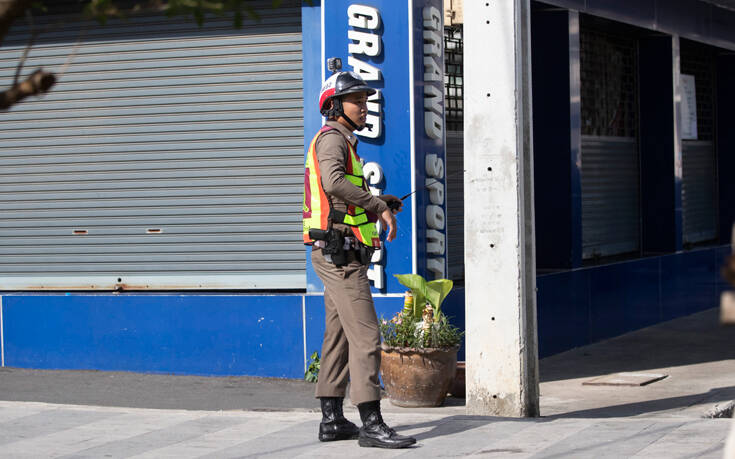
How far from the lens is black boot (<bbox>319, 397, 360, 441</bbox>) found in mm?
6883

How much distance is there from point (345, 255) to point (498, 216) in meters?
1.30

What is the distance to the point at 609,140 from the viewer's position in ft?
44.9

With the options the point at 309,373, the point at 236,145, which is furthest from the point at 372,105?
the point at 309,373

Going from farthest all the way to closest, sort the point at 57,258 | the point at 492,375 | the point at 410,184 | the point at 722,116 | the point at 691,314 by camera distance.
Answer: the point at 722,116, the point at 691,314, the point at 57,258, the point at 410,184, the point at 492,375

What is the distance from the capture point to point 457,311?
9812mm

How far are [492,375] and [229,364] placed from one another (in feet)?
9.55

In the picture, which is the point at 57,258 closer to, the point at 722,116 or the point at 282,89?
the point at 282,89

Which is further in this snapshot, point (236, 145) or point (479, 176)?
point (236, 145)

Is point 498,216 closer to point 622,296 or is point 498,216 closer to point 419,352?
point 419,352

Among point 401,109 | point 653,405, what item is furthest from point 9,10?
point 653,405

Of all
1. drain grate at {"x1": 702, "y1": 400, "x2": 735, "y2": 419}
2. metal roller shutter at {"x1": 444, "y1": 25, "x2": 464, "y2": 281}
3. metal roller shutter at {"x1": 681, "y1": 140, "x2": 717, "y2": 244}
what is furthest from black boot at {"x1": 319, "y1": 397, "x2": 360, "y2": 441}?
metal roller shutter at {"x1": 681, "y1": 140, "x2": 717, "y2": 244}

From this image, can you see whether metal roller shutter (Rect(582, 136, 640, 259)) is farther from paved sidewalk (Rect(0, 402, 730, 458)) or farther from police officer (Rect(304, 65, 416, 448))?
police officer (Rect(304, 65, 416, 448))

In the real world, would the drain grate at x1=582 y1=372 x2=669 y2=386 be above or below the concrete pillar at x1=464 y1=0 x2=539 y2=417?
below

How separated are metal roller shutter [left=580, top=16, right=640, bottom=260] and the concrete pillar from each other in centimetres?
503
